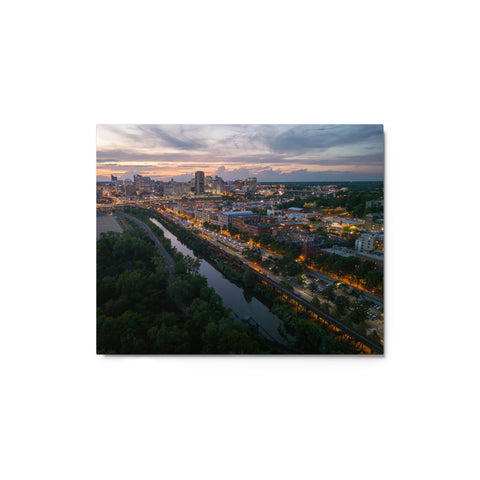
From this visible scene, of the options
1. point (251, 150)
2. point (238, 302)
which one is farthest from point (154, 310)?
point (251, 150)

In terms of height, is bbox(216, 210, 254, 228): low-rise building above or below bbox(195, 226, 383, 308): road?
above

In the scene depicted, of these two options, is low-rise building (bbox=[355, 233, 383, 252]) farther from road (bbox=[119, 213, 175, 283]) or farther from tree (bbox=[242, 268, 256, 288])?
road (bbox=[119, 213, 175, 283])

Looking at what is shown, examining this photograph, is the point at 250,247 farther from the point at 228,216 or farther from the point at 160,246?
the point at 160,246

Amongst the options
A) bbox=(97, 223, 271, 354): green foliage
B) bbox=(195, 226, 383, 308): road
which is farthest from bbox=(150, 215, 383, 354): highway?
bbox=(97, 223, 271, 354): green foliage

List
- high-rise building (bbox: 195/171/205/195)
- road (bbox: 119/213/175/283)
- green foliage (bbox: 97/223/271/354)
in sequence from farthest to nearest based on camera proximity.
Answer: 1. high-rise building (bbox: 195/171/205/195)
2. road (bbox: 119/213/175/283)
3. green foliage (bbox: 97/223/271/354)
